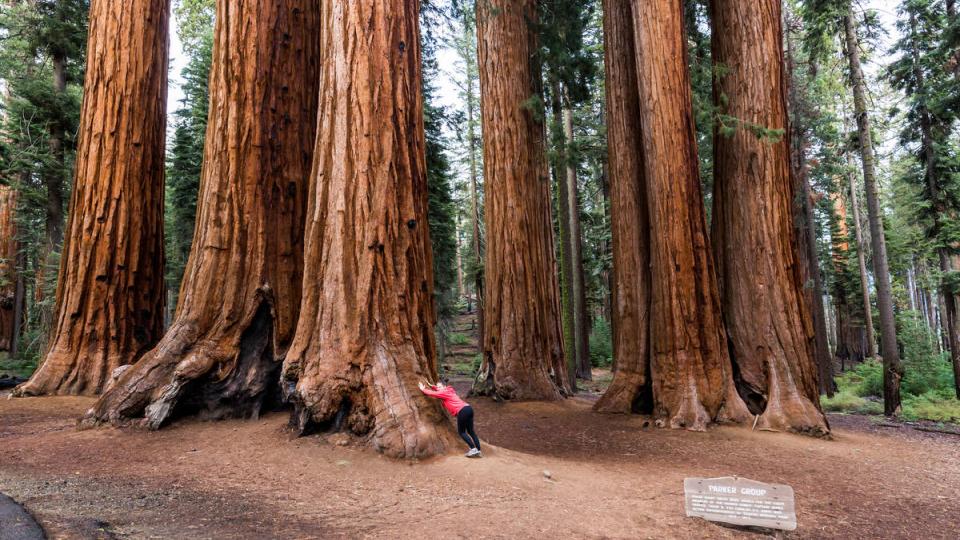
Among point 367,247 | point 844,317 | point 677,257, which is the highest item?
point 677,257

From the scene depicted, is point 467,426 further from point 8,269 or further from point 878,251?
point 8,269

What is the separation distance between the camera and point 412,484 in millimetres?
→ 4051

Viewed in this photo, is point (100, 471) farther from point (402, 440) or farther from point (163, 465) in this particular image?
point (402, 440)

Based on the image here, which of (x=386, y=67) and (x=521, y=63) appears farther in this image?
(x=521, y=63)

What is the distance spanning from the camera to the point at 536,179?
11.0m

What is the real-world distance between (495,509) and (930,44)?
1914 cm

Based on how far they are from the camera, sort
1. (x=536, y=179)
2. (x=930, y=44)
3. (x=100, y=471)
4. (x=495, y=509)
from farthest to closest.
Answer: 1. (x=930, y=44)
2. (x=536, y=179)
3. (x=100, y=471)
4. (x=495, y=509)

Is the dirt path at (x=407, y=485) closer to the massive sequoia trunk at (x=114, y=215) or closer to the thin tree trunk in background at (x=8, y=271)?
the massive sequoia trunk at (x=114, y=215)

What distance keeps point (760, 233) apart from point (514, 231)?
4.28 m

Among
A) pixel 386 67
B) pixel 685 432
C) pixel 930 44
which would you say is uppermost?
pixel 930 44

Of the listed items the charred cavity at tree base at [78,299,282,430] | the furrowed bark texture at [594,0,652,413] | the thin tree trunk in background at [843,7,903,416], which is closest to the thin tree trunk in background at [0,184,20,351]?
the charred cavity at tree base at [78,299,282,430]

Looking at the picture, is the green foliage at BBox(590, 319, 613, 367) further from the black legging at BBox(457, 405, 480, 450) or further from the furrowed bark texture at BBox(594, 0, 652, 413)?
the black legging at BBox(457, 405, 480, 450)

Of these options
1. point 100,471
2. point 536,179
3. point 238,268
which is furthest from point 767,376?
point 100,471

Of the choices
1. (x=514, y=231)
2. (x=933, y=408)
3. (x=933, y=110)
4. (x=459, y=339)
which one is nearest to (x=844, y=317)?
(x=933, y=110)
